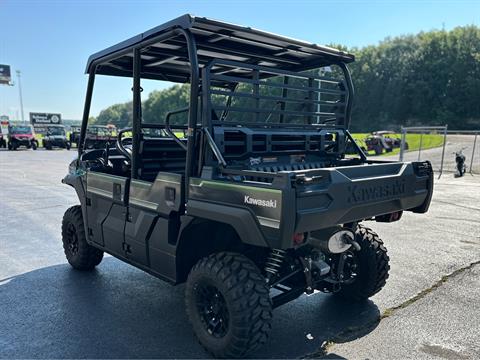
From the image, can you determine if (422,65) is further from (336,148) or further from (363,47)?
(336,148)

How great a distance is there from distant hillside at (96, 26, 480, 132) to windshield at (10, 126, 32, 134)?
2875cm

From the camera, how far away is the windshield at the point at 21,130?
30.0 metres

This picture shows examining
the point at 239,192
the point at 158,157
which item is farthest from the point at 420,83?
the point at 239,192

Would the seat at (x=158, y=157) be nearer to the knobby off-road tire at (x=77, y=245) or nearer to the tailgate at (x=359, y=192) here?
the knobby off-road tire at (x=77, y=245)

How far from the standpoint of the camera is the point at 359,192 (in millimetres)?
2760

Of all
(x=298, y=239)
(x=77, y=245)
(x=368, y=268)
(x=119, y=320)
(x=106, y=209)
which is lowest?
(x=119, y=320)

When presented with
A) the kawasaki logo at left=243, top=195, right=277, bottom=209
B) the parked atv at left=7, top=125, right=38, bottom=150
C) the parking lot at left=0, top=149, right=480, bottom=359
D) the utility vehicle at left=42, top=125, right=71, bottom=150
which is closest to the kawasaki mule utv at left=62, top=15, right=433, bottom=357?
the kawasaki logo at left=243, top=195, right=277, bottom=209

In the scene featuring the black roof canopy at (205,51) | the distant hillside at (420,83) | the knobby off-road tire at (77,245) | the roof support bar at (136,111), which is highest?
the distant hillside at (420,83)

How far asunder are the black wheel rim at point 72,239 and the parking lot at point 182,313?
25 cm

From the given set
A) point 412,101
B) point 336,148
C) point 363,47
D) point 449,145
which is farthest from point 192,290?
point 363,47

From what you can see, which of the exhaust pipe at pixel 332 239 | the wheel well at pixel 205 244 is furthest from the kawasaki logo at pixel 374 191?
the wheel well at pixel 205 244

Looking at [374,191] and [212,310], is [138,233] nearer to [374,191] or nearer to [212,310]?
[212,310]

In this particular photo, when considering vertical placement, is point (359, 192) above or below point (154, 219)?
above

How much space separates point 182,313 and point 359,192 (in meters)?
1.91
